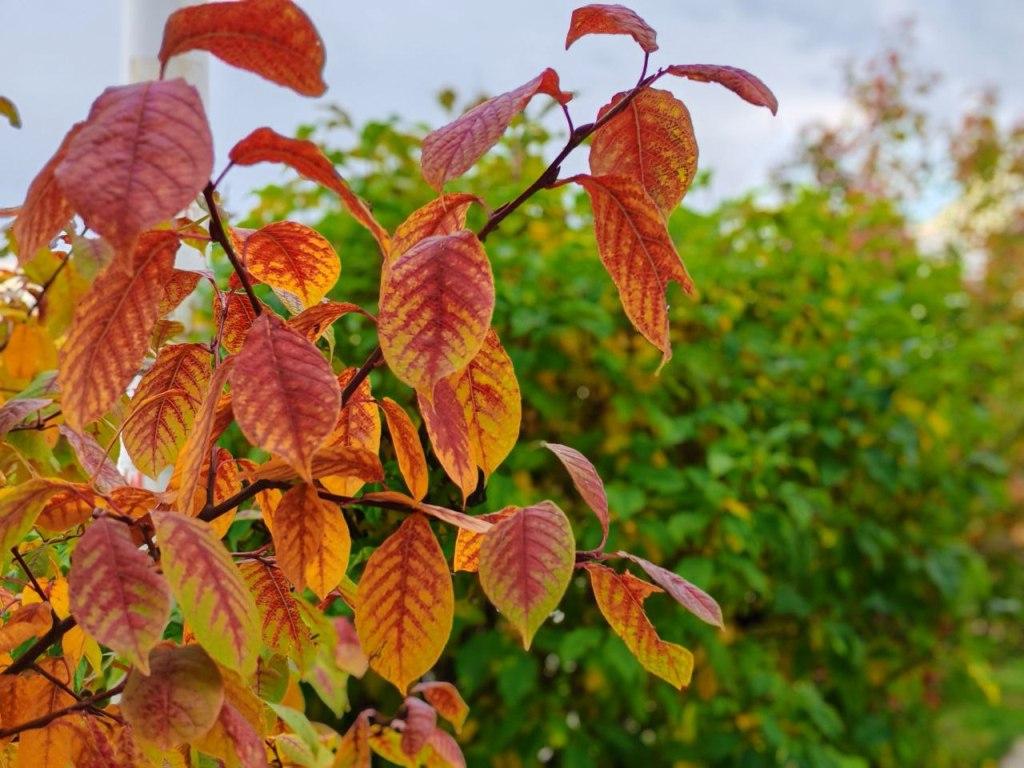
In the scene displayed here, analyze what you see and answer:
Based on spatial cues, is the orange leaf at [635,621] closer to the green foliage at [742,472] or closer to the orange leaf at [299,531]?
the orange leaf at [299,531]

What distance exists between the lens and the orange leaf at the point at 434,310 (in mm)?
556

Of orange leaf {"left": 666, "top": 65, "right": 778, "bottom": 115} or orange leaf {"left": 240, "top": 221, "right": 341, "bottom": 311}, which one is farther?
orange leaf {"left": 240, "top": 221, "right": 341, "bottom": 311}

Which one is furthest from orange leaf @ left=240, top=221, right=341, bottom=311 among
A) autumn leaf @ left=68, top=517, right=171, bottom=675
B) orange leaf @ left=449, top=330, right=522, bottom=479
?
autumn leaf @ left=68, top=517, right=171, bottom=675

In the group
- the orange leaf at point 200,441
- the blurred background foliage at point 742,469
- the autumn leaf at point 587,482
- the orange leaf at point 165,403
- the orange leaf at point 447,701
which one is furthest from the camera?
the blurred background foliage at point 742,469

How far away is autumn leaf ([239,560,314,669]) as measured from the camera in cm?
78

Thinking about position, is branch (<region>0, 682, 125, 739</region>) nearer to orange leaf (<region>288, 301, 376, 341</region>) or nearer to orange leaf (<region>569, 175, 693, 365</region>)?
orange leaf (<region>288, 301, 376, 341</region>)

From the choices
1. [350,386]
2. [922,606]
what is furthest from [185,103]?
[922,606]

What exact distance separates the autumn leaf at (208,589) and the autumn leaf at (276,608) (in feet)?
0.69

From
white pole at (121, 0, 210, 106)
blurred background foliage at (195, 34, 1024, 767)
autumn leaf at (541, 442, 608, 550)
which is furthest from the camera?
blurred background foliage at (195, 34, 1024, 767)

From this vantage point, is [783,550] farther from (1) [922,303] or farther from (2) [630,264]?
(2) [630,264]

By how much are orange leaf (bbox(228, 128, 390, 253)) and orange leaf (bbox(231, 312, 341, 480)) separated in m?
0.07

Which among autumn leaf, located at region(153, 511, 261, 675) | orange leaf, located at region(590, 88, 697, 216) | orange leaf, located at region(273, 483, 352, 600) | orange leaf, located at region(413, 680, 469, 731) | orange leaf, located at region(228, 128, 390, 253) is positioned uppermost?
orange leaf, located at region(590, 88, 697, 216)

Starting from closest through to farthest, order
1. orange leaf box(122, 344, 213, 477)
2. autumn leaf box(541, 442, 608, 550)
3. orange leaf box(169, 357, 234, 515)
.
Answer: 1. orange leaf box(169, 357, 234, 515)
2. autumn leaf box(541, 442, 608, 550)
3. orange leaf box(122, 344, 213, 477)

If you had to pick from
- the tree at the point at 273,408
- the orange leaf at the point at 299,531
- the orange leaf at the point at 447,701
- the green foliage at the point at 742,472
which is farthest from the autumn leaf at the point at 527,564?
the green foliage at the point at 742,472
